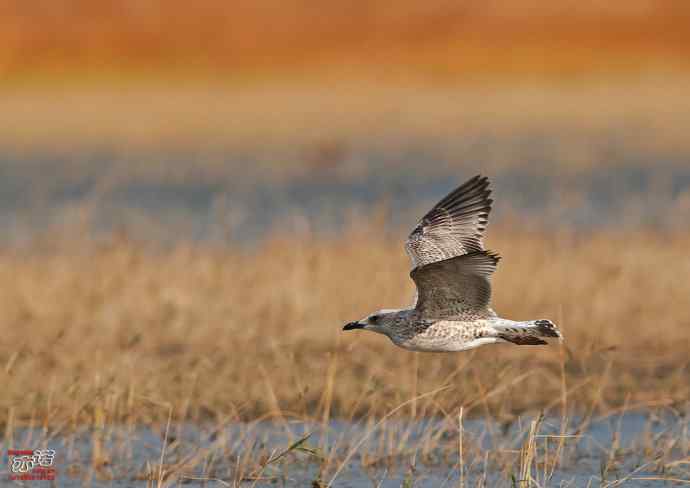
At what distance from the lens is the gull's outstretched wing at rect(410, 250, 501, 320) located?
25.6 feet

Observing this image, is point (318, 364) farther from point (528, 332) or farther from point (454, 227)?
point (528, 332)

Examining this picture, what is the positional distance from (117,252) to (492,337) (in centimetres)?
681

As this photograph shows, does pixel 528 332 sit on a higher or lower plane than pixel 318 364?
higher

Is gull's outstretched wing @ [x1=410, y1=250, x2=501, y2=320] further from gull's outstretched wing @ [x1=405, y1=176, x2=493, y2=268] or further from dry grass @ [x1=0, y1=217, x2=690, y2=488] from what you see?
gull's outstretched wing @ [x1=405, y1=176, x2=493, y2=268]

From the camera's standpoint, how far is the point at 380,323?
8312 mm

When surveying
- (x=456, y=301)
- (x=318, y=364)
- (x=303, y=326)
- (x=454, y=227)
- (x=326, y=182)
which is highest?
(x=326, y=182)

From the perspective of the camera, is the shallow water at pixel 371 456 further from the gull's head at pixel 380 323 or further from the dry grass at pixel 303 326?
the gull's head at pixel 380 323

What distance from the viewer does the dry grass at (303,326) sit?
11.0 meters

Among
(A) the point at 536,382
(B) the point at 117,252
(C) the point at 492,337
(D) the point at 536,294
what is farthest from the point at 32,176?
(C) the point at 492,337

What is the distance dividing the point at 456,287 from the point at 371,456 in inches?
71.3

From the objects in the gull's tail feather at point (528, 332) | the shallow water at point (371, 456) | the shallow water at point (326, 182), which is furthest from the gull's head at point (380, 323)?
the shallow water at point (326, 182)

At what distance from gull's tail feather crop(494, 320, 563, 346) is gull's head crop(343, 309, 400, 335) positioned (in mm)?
620

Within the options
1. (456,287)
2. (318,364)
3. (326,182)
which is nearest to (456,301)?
(456,287)

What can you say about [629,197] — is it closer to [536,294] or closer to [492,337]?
[536,294]
